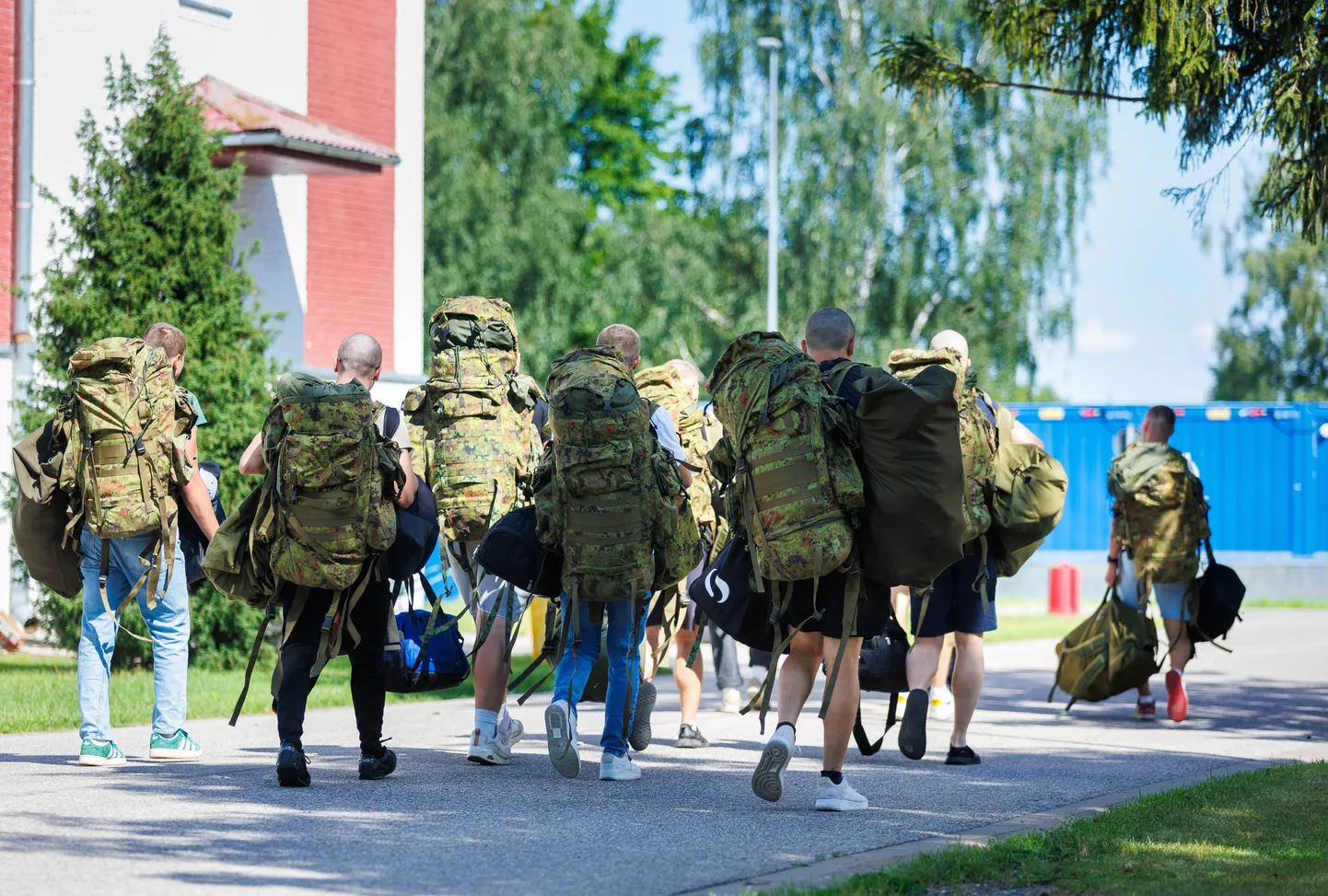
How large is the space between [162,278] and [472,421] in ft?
17.1

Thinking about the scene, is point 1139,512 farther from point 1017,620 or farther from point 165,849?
point 1017,620

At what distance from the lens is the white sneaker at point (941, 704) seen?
9.76 m

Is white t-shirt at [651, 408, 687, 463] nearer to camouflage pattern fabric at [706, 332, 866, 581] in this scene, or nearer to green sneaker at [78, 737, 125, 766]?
camouflage pattern fabric at [706, 332, 866, 581]

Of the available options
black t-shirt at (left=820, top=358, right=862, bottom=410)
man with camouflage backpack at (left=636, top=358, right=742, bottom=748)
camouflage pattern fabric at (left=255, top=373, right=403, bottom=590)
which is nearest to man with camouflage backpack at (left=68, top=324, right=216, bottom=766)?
camouflage pattern fabric at (left=255, top=373, right=403, bottom=590)

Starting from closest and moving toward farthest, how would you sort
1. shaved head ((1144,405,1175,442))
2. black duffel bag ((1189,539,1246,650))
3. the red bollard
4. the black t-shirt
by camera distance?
the black t-shirt, black duffel bag ((1189,539,1246,650)), shaved head ((1144,405,1175,442)), the red bollard

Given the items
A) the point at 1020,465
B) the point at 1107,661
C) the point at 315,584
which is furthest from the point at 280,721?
the point at 1107,661

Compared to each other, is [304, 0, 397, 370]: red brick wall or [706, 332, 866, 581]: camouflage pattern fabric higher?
[304, 0, 397, 370]: red brick wall

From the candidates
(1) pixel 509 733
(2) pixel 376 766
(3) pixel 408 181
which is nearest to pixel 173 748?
(2) pixel 376 766

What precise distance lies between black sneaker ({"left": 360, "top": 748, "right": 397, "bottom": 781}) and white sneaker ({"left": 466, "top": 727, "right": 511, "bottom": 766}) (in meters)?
0.57

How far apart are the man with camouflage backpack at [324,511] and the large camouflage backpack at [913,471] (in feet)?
6.55

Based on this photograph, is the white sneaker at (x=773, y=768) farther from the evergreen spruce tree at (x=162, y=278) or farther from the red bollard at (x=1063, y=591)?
the red bollard at (x=1063, y=591)

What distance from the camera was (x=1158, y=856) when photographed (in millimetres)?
5531

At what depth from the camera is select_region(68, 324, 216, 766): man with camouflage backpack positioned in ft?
23.9

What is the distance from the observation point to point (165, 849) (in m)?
5.50
